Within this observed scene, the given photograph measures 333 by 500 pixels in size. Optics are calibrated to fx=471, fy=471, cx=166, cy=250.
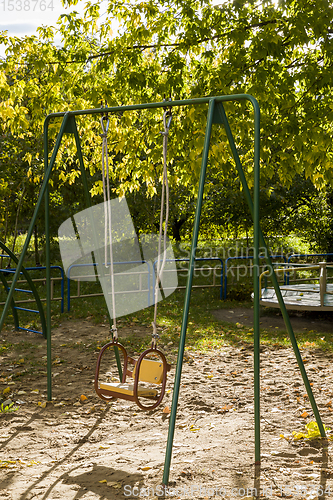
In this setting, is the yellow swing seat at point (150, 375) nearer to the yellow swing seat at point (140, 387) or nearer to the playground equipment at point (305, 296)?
the yellow swing seat at point (140, 387)

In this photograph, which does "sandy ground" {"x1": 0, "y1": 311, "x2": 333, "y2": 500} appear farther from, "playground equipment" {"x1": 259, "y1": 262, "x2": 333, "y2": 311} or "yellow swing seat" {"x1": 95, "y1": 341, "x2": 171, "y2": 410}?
"playground equipment" {"x1": 259, "y1": 262, "x2": 333, "y2": 311}

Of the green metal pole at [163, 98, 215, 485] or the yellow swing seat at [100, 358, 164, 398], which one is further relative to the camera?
the yellow swing seat at [100, 358, 164, 398]

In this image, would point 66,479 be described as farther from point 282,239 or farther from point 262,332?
point 282,239

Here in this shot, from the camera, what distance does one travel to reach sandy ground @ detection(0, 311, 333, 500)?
127 inches

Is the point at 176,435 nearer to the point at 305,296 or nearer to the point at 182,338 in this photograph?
the point at 182,338

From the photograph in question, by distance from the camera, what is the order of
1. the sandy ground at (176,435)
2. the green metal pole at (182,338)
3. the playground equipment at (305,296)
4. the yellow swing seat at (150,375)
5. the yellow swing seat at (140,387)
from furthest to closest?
the playground equipment at (305,296)
the yellow swing seat at (150,375)
the yellow swing seat at (140,387)
the sandy ground at (176,435)
the green metal pole at (182,338)

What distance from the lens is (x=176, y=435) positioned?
4273mm

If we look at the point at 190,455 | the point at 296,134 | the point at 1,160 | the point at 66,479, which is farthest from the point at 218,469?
the point at 1,160

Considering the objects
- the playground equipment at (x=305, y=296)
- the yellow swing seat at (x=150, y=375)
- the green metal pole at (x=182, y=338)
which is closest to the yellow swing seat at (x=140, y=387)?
the yellow swing seat at (x=150, y=375)

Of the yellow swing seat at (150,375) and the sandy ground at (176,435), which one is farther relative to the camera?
the yellow swing seat at (150,375)

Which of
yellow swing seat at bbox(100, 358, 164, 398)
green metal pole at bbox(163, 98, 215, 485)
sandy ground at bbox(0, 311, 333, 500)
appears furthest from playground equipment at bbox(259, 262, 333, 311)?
green metal pole at bbox(163, 98, 215, 485)

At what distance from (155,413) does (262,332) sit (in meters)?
3.69

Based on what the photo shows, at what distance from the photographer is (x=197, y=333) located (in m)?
8.00

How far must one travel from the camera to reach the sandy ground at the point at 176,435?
3.23m
